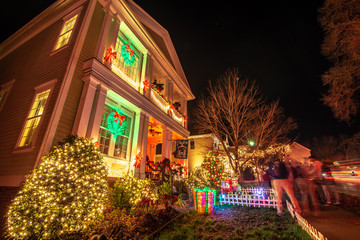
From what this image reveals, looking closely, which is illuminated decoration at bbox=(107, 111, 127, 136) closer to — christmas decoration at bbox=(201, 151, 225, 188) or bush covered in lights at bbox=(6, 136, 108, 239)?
bush covered in lights at bbox=(6, 136, 108, 239)

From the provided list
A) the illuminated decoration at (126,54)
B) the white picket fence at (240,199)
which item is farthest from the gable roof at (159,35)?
the white picket fence at (240,199)

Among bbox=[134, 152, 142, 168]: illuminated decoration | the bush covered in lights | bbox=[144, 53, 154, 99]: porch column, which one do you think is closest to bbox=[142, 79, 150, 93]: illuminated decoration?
bbox=[144, 53, 154, 99]: porch column

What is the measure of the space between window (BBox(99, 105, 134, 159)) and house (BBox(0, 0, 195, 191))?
43 millimetres

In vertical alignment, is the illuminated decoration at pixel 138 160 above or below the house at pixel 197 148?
below

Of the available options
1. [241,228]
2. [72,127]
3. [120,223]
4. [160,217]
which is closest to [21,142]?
[72,127]

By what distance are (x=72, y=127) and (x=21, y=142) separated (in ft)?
9.10

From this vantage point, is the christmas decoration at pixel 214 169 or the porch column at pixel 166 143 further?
the porch column at pixel 166 143

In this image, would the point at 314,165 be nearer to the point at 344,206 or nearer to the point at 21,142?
the point at 344,206

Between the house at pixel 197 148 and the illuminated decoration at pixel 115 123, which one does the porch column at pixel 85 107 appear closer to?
the illuminated decoration at pixel 115 123

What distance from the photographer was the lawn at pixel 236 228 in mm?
3992

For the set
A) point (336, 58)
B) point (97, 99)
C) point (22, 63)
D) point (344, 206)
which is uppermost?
point (22, 63)

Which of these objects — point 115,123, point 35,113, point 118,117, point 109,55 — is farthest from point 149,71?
point 35,113

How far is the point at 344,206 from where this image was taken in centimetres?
597

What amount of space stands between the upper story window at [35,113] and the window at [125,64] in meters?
2.98
